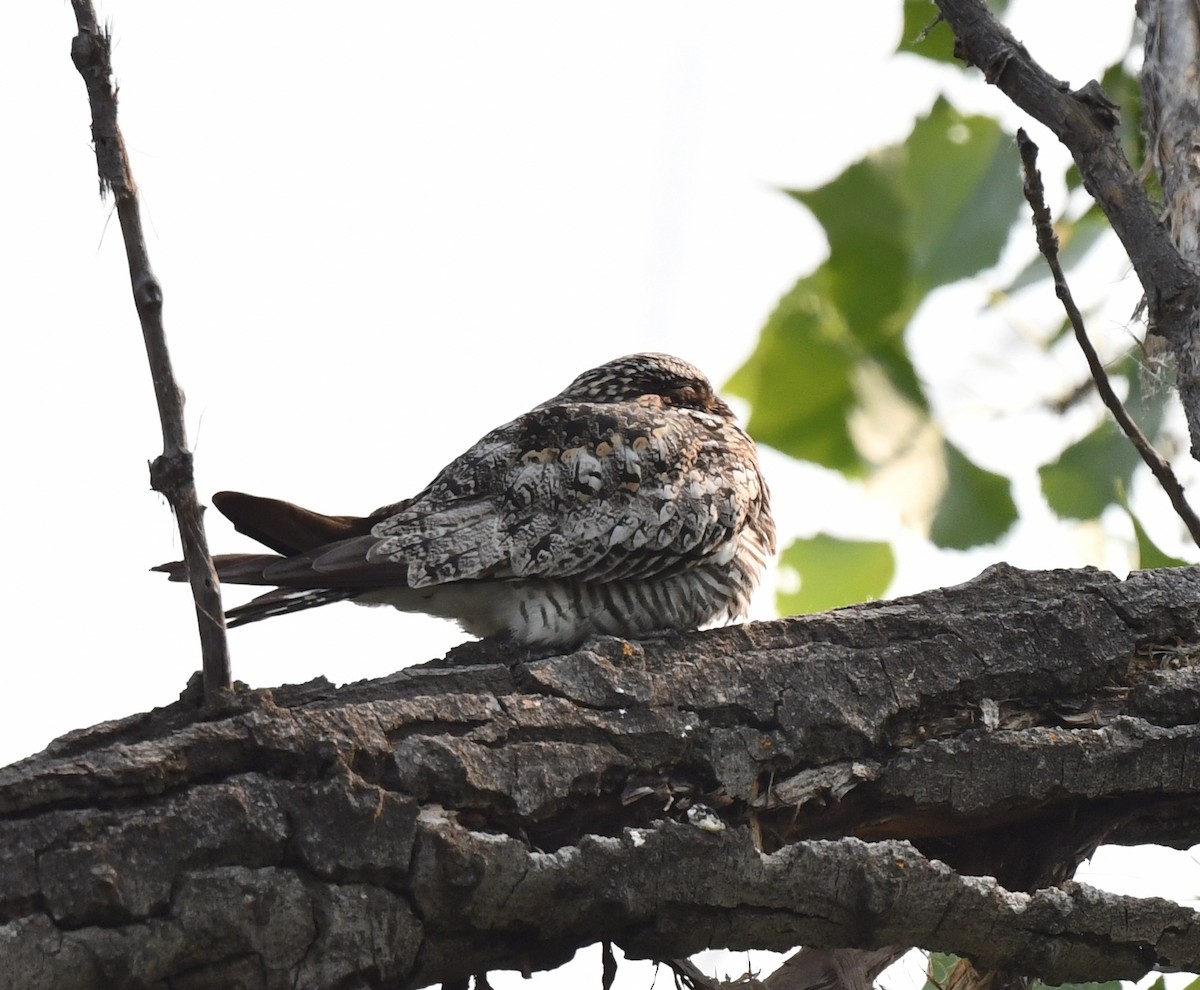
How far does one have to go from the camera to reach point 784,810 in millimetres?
2402

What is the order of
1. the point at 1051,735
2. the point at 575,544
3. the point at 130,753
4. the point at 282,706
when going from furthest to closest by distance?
the point at 575,544, the point at 1051,735, the point at 282,706, the point at 130,753

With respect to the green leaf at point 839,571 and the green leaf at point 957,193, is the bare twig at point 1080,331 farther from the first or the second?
the green leaf at point 839,571

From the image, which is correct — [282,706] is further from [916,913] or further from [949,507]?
[949,507]

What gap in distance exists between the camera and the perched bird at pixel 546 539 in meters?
2.85

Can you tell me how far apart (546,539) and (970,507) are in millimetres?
1570

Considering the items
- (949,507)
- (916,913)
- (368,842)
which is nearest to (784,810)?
(916,913)

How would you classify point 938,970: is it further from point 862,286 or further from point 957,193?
point 957,193

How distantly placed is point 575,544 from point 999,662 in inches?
35.4

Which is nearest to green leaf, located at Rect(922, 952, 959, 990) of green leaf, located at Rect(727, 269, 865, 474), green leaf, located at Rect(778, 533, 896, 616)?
green leaf, located at Rect(778, 533, 896, 616)

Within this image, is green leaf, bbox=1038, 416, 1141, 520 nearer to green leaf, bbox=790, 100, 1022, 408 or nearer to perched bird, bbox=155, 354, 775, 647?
green leaf, bbox=790, 100, 1022, 408

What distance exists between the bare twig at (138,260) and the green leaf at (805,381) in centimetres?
251

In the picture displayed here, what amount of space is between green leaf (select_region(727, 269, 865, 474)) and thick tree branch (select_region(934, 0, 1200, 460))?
1.70 m

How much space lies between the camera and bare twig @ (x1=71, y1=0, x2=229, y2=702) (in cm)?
167

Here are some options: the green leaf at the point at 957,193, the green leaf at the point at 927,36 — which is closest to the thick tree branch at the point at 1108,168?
the green leaf at the point at 927,36
